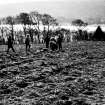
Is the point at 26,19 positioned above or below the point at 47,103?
above

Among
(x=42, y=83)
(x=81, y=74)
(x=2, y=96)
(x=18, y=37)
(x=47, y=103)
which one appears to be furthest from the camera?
(x=18, y=37)

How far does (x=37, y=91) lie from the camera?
10508mm

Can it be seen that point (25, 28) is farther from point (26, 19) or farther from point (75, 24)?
point (75, 24)

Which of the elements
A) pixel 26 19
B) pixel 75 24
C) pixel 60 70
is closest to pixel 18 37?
pixel 75 24

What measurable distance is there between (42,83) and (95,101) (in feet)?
11.0

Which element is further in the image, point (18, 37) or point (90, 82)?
point (18, 37)

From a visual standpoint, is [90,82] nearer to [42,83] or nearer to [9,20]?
[42,83]

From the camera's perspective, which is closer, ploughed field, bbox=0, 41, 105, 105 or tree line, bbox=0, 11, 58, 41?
ploughed field, bbox=0, 41, 105, 105

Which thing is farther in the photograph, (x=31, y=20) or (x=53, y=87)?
(x=31, y=20)

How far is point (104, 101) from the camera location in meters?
9.05

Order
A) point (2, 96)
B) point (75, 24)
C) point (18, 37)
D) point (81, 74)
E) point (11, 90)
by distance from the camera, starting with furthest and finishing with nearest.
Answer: point (18, 37), point (75, 24), point (81, 74), point (11, 90), point (2, 96)

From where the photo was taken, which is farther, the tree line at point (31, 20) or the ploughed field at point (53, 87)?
the tree line at point (31, 20)

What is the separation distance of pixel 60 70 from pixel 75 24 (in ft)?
297

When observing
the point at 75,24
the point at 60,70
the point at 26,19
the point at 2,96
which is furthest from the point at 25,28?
the point at 2,96
